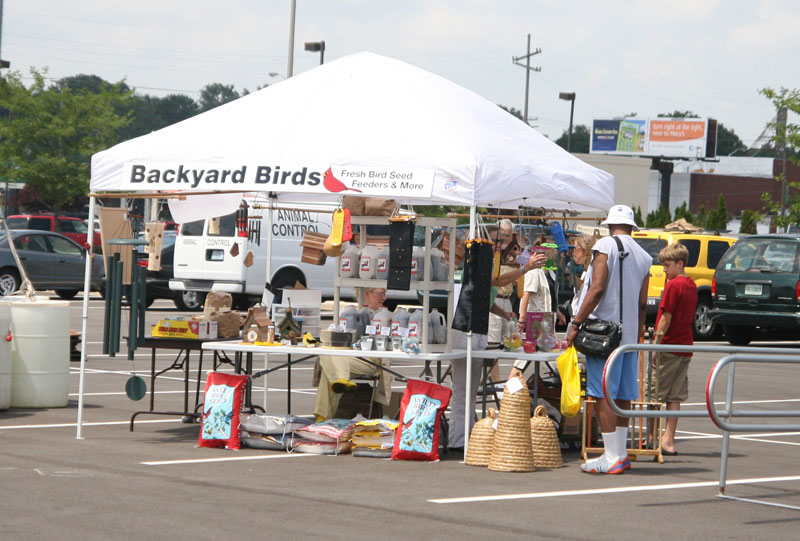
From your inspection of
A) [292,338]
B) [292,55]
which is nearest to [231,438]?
[292,338]

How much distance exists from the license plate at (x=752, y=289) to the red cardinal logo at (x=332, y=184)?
1349 cm

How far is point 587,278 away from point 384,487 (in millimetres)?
→ 2552

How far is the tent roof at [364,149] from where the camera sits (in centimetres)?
952

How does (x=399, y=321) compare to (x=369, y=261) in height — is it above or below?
below

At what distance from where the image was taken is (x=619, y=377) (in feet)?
30.7

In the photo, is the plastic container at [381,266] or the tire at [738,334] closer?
the plastic container at [381,266]

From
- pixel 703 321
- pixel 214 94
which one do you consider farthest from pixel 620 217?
pixel 214 94

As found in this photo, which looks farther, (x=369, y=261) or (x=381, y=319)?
(x=369, y=261)

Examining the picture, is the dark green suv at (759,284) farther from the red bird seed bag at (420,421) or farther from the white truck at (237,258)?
the red bird seed bag at (420,421)

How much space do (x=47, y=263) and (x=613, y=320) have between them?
20.8m

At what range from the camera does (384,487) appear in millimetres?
8477

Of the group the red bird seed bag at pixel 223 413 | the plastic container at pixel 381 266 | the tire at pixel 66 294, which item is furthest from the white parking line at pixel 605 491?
the tire at pixel 66 294

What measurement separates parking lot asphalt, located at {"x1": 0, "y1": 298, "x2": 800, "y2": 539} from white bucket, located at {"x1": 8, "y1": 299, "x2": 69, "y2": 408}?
12.4 inches

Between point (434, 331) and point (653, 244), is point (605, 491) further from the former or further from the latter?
point (653, 244)
